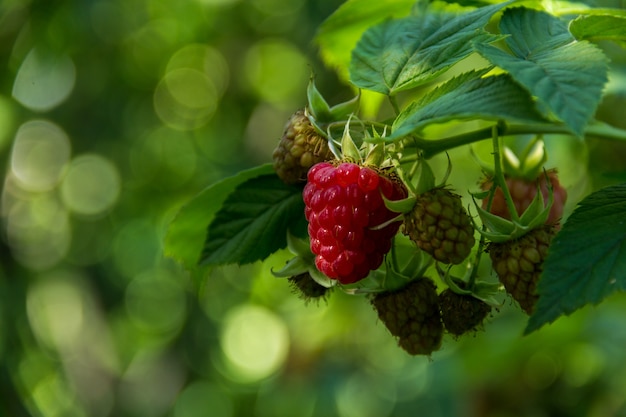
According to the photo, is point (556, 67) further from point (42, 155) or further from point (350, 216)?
point (42, 155)

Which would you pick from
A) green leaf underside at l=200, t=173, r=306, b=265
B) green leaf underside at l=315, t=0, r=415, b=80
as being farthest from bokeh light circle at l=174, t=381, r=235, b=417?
green leaf underside at l=200, t=173, r=306, b=265

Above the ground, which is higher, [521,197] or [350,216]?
[350,216]

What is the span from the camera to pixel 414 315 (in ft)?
4.92

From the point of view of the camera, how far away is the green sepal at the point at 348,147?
1374 mm

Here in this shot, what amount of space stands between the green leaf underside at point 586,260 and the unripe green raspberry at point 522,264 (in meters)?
0.09

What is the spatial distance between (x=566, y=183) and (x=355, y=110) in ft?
7.00

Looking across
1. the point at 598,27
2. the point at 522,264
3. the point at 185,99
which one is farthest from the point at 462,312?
the point at 185,99

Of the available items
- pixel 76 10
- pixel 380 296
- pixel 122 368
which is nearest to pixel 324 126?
pixel 380 296

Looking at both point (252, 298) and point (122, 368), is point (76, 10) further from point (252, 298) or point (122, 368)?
point (122, 368)

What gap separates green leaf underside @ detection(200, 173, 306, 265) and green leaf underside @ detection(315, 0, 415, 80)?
535mm

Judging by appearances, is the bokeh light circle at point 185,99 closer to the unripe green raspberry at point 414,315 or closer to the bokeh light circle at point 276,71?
the bokeh light circle at point 276,71

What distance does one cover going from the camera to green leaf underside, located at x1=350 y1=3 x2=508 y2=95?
1292 mm

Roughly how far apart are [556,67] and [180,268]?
6793mm

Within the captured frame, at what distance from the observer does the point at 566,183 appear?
3359mm
